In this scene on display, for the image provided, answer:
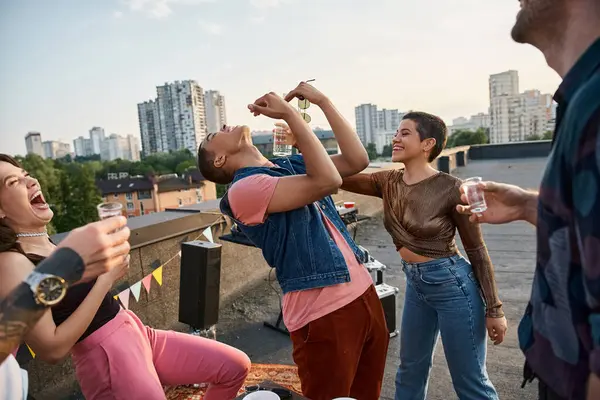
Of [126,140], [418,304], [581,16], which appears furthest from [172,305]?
[126,140]

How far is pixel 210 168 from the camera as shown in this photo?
7.47 feet

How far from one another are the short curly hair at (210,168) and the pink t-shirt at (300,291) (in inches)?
11.8

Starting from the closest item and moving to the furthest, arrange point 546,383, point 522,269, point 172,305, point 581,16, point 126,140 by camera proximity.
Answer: point 581,16 → point 546,383 → point 172,305 → point 522,269 → point 126,140

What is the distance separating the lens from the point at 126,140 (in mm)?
129500

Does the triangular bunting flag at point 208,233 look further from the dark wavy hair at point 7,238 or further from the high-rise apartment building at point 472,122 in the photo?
the high-rise apartment building at point 472,122

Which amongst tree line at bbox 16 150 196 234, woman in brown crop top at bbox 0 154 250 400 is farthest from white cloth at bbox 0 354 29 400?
tree line at bbox 16 150 196 234

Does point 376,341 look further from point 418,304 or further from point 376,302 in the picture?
point 418,304

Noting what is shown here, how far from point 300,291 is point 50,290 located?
1.13m

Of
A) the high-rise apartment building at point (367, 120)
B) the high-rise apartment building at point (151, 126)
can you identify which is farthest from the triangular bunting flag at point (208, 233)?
the high-rise apartment building at point (151, 126)

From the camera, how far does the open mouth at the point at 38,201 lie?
81.5 inches

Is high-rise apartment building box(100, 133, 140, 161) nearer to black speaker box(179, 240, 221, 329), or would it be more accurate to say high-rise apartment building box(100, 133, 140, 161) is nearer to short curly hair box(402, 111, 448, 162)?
black speaker box(179, 240, 221, 329)

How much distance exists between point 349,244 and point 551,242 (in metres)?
1.19

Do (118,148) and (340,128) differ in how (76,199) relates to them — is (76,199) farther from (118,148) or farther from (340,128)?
(118,148)

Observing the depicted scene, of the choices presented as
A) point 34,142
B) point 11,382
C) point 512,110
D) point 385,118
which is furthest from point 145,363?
point 34,142
